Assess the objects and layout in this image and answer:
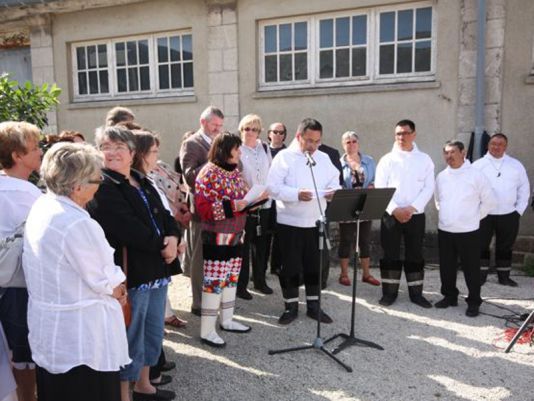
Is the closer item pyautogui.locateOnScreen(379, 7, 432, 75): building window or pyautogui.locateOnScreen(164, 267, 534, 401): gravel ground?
pyautogui.locateOnScreen(164, 267, 534, 401): gravel ground

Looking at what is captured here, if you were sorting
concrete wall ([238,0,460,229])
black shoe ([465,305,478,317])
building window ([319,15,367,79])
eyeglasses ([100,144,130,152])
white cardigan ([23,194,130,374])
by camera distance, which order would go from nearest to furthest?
1. white cardigan ([23,194,130,374])
2. eyeglasses ([100,144,130,152])
3. black shoe ([465,305,478,317])
4. concrete wall ([238,0,460,229])
5. building window ([319,15,367,79])

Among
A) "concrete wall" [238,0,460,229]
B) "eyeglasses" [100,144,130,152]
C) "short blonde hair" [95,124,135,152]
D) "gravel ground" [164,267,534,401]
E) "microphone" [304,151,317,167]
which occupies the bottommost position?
"gravel ground" [164,267,534,401]

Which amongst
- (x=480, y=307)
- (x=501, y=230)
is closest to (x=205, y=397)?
(x=480, y=307)

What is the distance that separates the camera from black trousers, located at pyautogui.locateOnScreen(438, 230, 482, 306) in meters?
5.19

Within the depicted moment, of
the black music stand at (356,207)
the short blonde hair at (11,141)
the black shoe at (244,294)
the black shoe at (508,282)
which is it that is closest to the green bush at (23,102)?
the short blonde hair at (11,141)

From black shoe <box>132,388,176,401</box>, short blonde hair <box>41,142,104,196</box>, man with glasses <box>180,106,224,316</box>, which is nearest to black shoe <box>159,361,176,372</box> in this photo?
black shoe <box>132,388,176,401</box>

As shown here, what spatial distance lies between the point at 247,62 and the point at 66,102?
14.0ft

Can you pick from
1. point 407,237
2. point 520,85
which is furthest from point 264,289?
point 520,85

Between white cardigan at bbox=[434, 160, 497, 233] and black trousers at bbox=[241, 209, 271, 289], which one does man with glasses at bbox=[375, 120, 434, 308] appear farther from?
black trousers at bbox=[241, 209, 271, 289]

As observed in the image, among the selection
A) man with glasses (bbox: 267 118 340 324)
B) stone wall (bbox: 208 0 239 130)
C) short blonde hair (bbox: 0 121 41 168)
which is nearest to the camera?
short blonde hair (bbox: 0 121 41 168)

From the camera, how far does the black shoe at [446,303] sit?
534 centimetres

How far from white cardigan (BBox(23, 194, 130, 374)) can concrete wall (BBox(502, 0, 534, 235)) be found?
6.51 meters

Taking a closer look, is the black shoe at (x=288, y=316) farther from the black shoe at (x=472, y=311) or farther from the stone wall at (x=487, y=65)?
the stone wall at (x=487, y=65)

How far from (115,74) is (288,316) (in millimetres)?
6993
